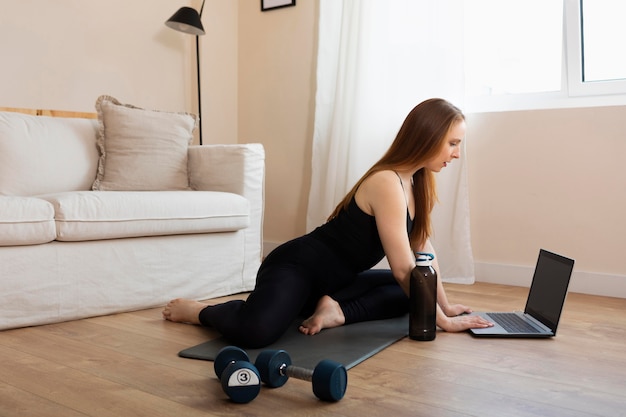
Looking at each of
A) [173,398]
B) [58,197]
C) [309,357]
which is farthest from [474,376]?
[58,197]

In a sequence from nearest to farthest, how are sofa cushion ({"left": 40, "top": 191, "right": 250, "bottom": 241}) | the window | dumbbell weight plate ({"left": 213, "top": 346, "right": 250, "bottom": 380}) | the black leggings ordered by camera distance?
dumbbell weight plate ({"left": 213, "top": 346, "right": 250, "bottom": 380}) < the black leggings < sofa cushion ({"left": 40, "top": 191, "right": 250, "bottom": 241}) < the window

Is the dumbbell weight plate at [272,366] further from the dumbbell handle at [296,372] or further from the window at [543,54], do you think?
the window at [543,54]

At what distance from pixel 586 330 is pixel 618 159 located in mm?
1121

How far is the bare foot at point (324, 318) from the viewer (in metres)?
2.19

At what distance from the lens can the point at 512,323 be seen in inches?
92.2

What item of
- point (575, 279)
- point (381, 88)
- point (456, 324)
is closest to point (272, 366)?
point (456, 324)

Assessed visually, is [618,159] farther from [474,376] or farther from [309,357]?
[309,357]

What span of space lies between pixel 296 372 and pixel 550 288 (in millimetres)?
1130

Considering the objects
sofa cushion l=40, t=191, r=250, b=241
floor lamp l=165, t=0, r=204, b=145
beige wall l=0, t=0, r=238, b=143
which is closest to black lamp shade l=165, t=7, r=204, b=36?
floor lamp l=165, t=0, r=204, b=145

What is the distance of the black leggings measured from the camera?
79.4 inches

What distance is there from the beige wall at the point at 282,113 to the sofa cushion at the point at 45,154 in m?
0.57

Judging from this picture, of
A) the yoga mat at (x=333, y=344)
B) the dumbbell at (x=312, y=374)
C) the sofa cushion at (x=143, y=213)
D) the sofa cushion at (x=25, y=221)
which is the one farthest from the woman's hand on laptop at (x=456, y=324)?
the sofa cushion at (x=25, y=221)

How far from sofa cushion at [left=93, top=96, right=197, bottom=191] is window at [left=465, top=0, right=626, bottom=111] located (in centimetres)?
167

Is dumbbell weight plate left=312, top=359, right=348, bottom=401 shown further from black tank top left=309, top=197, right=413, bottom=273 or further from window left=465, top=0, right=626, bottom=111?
window left=465, top=0, right=626, bottom=111
